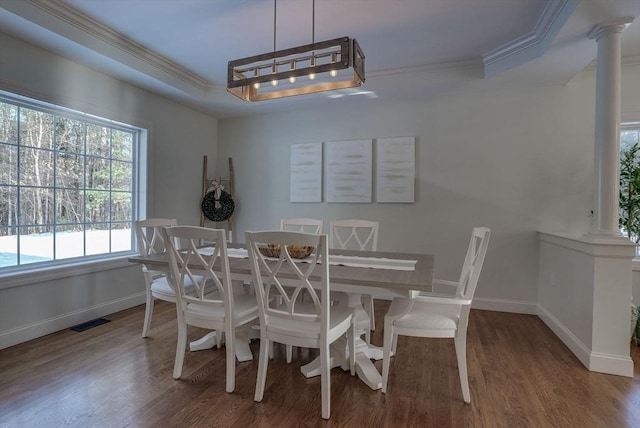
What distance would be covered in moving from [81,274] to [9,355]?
81 centimetres

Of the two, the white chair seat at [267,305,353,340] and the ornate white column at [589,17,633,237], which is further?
the ornate white column at [589,17,633,237]

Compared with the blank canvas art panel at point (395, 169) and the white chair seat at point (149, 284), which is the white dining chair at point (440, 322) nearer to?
the white chair seat at point (149, 284)

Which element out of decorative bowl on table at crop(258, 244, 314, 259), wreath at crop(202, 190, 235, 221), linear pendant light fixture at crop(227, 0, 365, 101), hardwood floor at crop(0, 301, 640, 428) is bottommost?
hardwood floor at crop(0, 301, 640, 428)

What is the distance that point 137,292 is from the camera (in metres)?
3.59

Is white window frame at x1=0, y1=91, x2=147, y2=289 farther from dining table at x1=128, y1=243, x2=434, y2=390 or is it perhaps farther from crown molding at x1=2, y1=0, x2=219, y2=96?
dining table at x1=128, y1=243, x2=434, y2=390

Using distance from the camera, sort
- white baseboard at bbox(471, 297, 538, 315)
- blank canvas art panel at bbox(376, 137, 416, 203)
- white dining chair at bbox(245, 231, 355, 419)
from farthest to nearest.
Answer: blank canvas art panel at bbox(376, 137, 416, 203), white baseboard at bbox(471, 297, 538, 315), white dining chair at bbox(245, 231, 355, 419)

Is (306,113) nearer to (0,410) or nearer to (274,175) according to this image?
(274,175)

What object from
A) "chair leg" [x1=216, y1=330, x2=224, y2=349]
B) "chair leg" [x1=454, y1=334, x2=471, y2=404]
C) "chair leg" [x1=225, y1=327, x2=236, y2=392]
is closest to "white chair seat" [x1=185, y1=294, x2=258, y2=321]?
"chair leg" [x1=225, y1=327, x2=236, y2=392]

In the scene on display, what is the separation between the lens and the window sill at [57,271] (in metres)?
2.53

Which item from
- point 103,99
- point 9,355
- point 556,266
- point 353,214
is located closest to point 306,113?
point 353,214

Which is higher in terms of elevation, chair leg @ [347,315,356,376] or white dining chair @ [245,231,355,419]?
white dining chair @ [245,231,355,419]

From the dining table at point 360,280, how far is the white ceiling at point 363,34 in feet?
6.12

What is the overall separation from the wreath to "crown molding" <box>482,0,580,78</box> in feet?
11.1

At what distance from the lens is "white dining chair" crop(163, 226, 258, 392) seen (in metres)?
1.87
